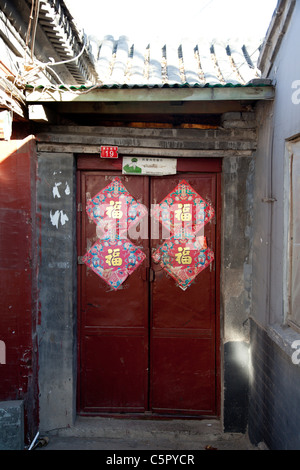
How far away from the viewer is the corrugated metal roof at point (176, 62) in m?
4.63

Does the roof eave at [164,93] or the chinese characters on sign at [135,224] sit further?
the chinese characters on sign at [135,224]

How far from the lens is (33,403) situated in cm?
394

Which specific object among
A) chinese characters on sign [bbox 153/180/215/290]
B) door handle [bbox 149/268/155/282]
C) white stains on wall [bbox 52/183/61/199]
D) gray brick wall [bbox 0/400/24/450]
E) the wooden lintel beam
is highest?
the wooden lintel beam

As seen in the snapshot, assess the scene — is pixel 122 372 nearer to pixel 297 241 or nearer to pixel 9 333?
pixel 9 333

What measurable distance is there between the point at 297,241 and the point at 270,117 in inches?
55.0

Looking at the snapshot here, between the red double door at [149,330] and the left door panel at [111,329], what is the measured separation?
0.01m

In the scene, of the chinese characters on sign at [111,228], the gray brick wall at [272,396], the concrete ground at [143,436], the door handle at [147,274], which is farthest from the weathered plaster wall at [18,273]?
the gray brick wall at [272,396]

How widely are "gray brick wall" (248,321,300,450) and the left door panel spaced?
1.32 m

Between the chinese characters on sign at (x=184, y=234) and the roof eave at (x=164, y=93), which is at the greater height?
the roof eave at (x=164, y=93)

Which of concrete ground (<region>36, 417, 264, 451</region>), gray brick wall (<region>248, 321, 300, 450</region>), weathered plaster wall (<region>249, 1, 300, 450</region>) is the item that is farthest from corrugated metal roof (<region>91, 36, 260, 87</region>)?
concrete ground (<region>36, 417, 264, 451</region>)

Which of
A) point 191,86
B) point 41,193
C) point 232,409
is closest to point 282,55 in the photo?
point 191,86

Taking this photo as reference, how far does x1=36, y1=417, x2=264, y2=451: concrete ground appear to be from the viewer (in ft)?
13.0

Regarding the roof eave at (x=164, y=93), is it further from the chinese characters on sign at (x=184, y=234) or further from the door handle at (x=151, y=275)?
the door handle at (x=151, y=275)

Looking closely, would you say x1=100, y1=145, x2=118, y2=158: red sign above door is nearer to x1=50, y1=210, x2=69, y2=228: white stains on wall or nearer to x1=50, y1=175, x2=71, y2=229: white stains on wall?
x1=50, y1=175, x2=71, y2=229: white stains on wall
